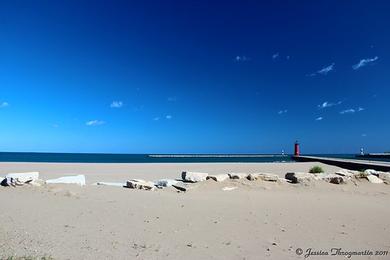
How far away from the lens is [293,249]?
193 inches

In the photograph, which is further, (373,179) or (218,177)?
(373,179)

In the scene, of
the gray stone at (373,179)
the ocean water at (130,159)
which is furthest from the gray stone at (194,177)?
the ocean water at (130,159)

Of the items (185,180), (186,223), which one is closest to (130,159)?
(185,180)

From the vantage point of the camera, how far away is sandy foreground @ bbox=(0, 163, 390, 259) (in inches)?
186

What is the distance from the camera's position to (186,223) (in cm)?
627

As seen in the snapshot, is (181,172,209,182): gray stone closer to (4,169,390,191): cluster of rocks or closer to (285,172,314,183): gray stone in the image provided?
(4,169,390,191): cluster of rocks

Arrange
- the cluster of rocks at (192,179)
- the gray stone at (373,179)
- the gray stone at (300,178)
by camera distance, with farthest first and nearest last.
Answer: the gray stone at (373,179)
the gray stone at (300,178)
the cluster of rocks at (192,179)

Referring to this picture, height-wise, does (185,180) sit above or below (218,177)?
below

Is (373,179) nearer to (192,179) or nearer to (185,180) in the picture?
(192,179)

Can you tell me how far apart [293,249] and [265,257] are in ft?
1.95

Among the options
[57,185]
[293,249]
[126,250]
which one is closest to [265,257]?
[293,249]

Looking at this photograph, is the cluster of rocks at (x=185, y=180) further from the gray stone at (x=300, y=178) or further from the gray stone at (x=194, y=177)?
the gray stone at (x=300, y=178)

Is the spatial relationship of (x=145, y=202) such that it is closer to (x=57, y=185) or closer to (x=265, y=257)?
(x=57, y=185)

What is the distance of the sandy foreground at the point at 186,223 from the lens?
471 centimetres
